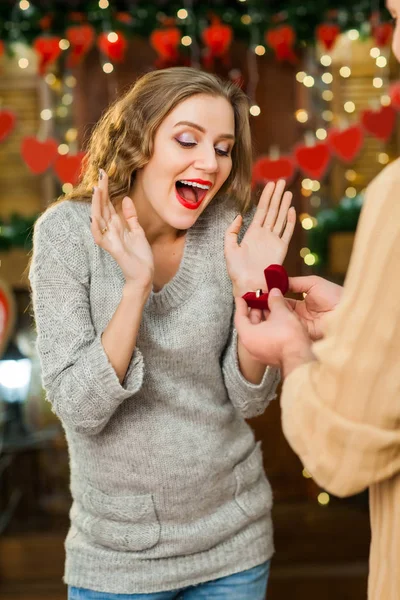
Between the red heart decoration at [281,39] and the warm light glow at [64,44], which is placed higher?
the red heart decoration at [281,39]

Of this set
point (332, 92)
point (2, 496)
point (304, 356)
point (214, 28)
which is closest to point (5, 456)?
point (2, 496)

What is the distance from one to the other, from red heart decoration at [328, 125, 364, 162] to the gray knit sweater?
2.19 metres

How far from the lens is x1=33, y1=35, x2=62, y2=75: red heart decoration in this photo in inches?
140

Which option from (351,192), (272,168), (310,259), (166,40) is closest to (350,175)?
(351,192)

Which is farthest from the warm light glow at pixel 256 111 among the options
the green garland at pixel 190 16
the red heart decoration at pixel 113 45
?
the red heart decoration at pixel 113 45

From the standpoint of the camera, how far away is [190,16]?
3.52 metres

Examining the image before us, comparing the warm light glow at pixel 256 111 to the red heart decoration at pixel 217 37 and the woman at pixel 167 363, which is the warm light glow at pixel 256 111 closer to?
the red heart decoration at pixel 217 37

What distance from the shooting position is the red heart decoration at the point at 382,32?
3531 millimetres

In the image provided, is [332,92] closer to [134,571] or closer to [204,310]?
[204,310]

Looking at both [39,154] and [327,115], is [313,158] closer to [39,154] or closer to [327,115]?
[327,115]

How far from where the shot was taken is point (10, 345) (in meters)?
3.77

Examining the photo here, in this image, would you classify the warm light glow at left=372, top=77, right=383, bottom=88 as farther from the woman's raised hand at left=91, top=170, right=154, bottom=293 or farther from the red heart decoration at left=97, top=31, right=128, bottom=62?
the woman's raised hand at left=91, top=170, right=154, bottom=293

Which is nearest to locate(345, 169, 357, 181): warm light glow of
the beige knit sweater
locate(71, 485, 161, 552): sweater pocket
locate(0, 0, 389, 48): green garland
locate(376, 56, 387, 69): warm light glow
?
locate(376, 56, 387, 69): warm light glow

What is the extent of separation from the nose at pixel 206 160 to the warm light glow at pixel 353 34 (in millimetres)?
2422
